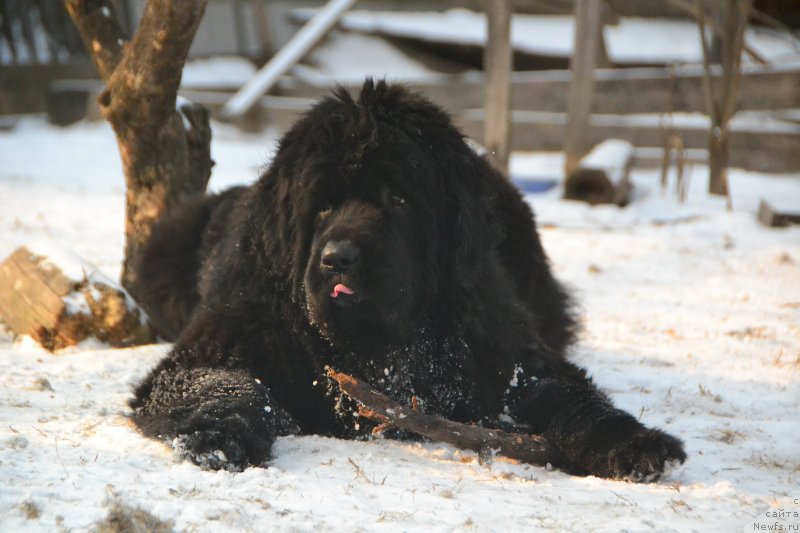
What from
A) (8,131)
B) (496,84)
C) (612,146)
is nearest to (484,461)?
(496,84)

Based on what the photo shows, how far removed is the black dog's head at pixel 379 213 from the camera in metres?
2.99

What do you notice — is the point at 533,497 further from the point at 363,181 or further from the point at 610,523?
the point at 363,181

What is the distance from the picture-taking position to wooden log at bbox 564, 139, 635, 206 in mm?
8258

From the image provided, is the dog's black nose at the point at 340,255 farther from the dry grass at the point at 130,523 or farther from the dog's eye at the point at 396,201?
the dry grass at the point at 130,523

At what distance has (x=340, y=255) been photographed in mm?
2844

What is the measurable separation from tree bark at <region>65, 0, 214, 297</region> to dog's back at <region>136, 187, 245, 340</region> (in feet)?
0.59

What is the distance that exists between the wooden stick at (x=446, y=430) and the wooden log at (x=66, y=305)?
76.9 inches

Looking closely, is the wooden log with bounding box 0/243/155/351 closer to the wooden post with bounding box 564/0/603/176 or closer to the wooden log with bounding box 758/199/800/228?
the wooden log with bounding box 758/199/800/228

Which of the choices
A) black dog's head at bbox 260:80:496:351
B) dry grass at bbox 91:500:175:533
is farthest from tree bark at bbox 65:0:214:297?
dry grass at bbox 91:500:175:533

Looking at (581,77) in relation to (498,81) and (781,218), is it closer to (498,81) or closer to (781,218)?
(498,81)

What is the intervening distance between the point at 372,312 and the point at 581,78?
7.00 m

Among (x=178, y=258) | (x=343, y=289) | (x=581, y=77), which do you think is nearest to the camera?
(x=343, y=289)

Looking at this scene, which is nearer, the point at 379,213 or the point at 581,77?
the point at 379,213

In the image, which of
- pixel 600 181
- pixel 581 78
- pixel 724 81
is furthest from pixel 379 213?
pixel 581 78
